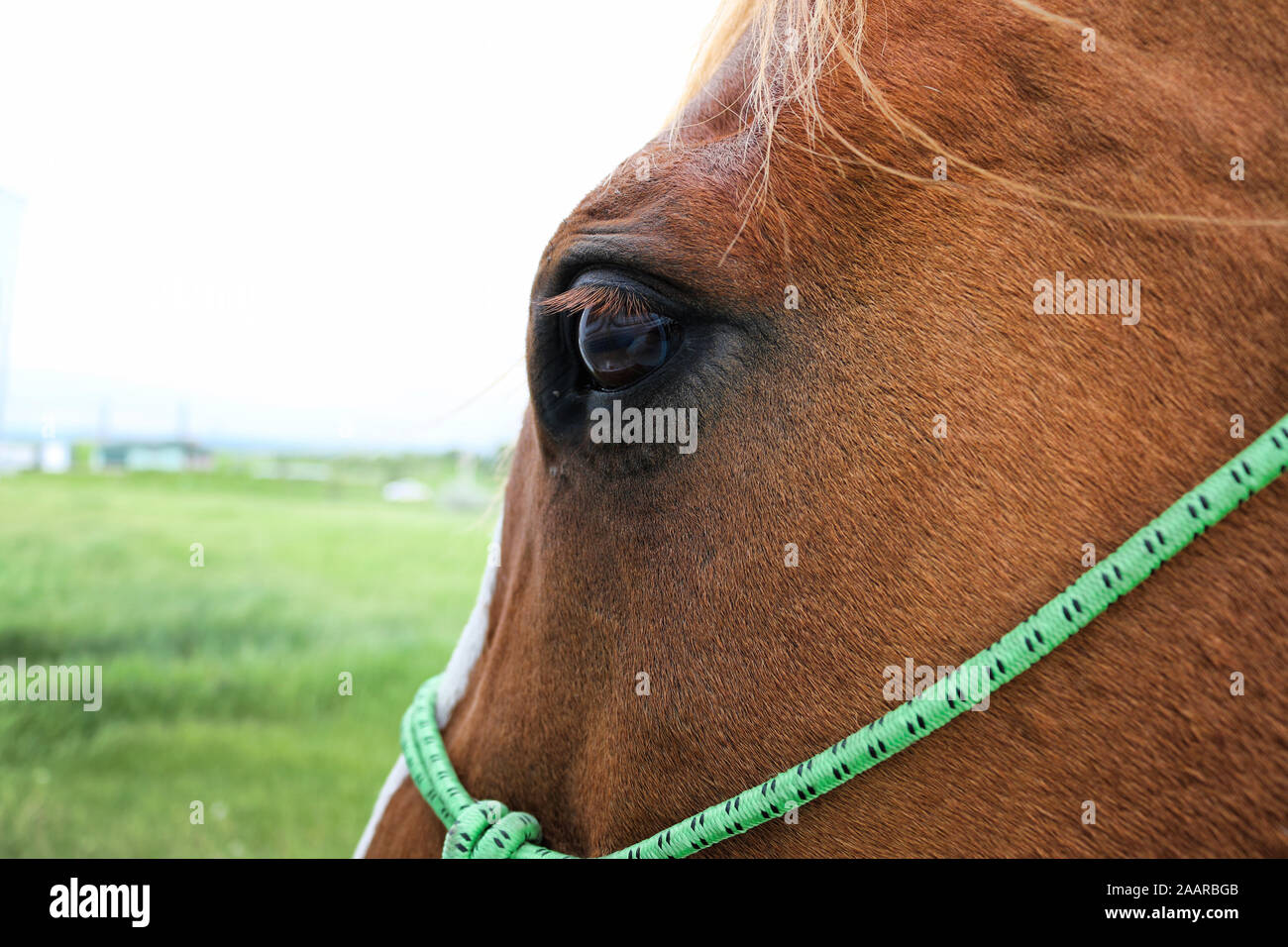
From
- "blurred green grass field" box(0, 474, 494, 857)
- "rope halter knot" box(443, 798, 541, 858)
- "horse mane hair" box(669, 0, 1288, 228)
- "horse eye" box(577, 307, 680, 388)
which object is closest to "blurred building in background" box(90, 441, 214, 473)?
"blurred green grass field" box(0, 474, 494, 857)

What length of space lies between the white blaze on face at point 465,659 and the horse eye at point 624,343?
388 millimetres

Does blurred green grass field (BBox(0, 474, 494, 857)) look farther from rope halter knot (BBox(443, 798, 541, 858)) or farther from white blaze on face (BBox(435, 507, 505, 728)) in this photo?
rope halter knot (BBox(443, 798, 541, 858))

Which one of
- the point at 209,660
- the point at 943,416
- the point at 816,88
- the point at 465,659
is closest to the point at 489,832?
the point at 465,659

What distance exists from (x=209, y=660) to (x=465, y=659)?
437 centimetres

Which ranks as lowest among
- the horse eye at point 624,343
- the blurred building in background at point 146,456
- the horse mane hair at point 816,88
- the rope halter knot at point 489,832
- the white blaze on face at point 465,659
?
the rope halter knot at point 489,832

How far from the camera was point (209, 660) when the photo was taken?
4.96m

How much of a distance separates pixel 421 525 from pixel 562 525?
301 inches

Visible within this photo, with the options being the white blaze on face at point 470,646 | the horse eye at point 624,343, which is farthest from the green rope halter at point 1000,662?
the horse eye at point 624,343

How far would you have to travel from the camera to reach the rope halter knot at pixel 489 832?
1062 millimetres

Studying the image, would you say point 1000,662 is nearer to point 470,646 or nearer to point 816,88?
point 816,88

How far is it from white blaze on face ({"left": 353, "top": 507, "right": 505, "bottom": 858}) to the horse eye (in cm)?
39

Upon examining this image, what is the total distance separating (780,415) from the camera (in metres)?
0.89

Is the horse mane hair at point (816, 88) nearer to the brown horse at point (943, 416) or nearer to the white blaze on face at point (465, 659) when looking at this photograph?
the brown horse at point (943, 416)
